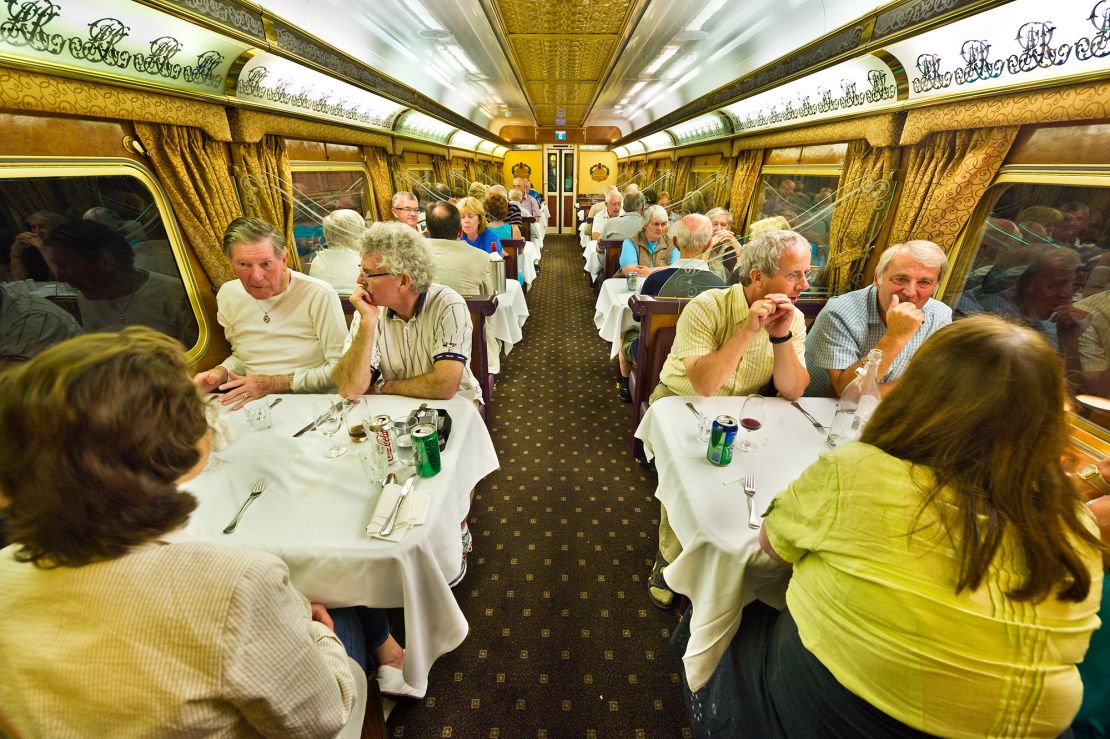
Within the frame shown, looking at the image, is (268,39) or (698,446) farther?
(268,39)

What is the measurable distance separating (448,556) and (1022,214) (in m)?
3.85

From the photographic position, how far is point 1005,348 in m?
0.96

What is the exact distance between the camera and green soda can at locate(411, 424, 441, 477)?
1613 mm

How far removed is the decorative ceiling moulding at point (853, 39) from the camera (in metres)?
2.52

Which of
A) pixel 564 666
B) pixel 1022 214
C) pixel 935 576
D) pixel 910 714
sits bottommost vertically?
pixel 564 666

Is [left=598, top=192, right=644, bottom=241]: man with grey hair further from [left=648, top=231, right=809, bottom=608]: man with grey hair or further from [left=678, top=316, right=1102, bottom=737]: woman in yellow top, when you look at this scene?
[left=678, top=316, right=1102, bottom=737]: woman in yellow top

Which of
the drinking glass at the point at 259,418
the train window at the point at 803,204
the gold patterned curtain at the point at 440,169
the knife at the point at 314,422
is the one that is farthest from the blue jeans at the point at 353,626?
the gold patterned curtain at the point at 440,169

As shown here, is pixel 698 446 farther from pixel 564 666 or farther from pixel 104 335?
pixel 104 335

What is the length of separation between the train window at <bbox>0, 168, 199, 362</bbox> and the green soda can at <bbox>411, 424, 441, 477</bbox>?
222 cm

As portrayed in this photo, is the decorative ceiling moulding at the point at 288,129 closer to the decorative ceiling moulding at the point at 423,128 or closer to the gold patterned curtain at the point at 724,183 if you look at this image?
the decorative ceiling moulding at the point at 423,128

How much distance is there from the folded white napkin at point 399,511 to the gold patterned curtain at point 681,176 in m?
10.8

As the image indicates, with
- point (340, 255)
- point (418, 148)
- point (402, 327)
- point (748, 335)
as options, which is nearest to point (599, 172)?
point (418, 148)

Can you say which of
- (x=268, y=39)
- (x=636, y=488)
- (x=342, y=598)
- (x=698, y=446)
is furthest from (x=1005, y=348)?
(x=268, y=39)

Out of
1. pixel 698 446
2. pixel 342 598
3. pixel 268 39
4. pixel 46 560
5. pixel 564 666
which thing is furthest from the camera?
pixel 268 39
